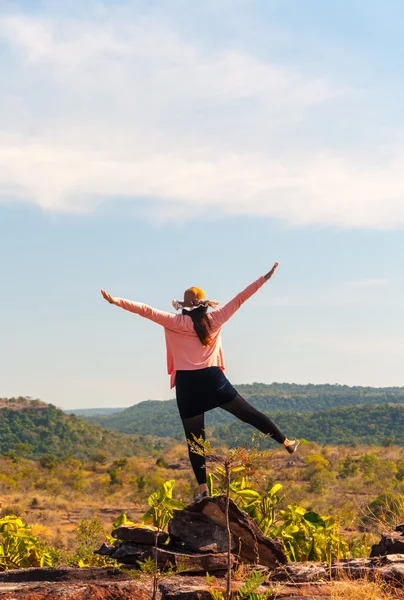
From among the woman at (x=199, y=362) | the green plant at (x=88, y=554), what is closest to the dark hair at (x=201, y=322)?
the woman at (x=199, y=362)

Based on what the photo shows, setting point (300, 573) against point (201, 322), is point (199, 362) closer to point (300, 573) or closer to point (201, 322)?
point (201, 322)

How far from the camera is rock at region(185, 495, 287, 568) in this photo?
19.4ft

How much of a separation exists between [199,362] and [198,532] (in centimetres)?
152

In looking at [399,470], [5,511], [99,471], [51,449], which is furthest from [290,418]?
[5,511]

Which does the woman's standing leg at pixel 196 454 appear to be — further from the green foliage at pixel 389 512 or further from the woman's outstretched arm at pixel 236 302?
the green foliage at pixel 389 512

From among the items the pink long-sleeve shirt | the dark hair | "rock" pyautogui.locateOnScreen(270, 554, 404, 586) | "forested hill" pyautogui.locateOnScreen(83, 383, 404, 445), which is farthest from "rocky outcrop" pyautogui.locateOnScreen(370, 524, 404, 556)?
the dark hair

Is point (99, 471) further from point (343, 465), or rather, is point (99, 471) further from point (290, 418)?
point (290, 418)

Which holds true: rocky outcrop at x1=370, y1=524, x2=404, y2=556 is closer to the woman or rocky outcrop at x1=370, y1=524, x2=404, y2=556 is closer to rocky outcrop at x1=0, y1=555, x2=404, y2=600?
rocky outcrop at x1=0, y1=555, x2=404, y2=600

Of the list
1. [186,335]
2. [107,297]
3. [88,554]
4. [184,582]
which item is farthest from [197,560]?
[88,554]

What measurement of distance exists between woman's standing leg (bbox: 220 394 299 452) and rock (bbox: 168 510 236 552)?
1.00 metres

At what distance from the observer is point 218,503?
589 centimetres

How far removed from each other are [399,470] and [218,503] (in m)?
29.0

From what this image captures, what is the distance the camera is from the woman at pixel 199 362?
22.0 ft

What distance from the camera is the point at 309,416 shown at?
83.6m
